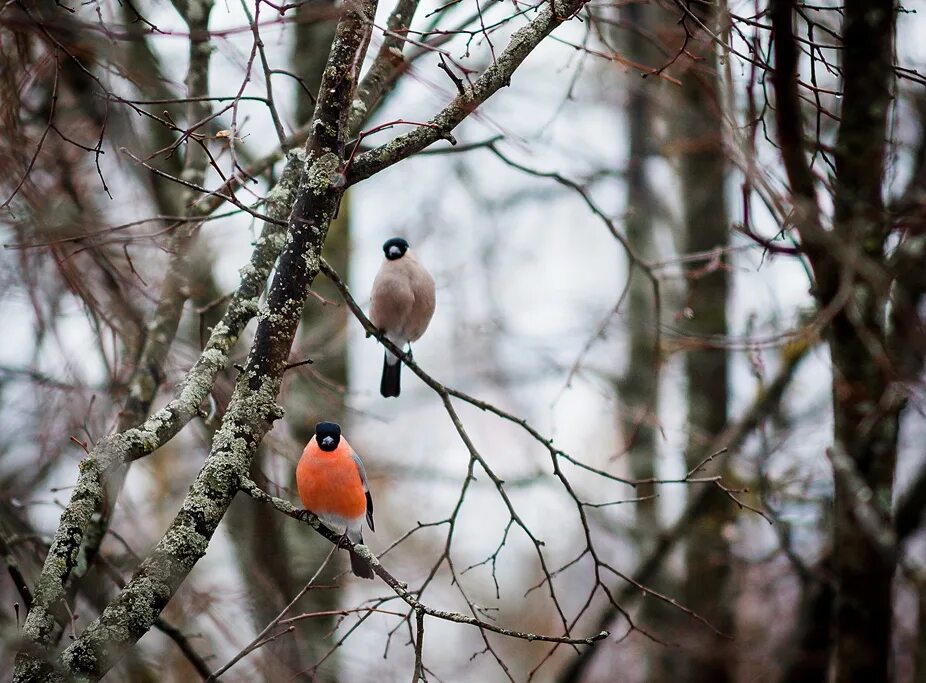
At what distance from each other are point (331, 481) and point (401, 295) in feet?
4.04

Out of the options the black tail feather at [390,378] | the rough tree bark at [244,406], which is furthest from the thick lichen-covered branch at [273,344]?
the black tail feather at [390,378]

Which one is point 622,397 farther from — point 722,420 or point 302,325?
point 302,325

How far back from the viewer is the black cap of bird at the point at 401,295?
183 inches

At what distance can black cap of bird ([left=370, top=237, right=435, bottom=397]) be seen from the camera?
4.65 m

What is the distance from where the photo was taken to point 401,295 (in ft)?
15.2

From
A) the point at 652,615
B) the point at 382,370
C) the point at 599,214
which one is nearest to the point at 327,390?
the point at 382,370

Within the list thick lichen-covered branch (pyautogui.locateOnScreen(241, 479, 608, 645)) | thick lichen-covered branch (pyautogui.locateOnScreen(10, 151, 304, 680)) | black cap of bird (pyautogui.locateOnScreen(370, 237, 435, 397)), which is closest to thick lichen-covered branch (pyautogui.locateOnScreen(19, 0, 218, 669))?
thick lichen-covered branch (pyautogui.locateOnScreen(10, 151, 304, 680))

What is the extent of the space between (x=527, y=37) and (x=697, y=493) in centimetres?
379

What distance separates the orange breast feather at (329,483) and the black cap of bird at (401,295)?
3.53 ft

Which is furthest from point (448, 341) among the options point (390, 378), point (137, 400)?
point (137, 400)

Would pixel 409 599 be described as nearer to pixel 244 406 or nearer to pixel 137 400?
pixel 244 406

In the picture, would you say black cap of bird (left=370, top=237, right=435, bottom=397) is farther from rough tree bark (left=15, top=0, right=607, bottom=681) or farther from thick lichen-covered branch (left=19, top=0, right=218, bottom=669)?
rough tree bark (left=15, top=0, right=607, bottom=681)

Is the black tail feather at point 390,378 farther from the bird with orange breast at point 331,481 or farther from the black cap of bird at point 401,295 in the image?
the bird with orange breast at point 331,481

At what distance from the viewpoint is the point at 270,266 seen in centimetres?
289
